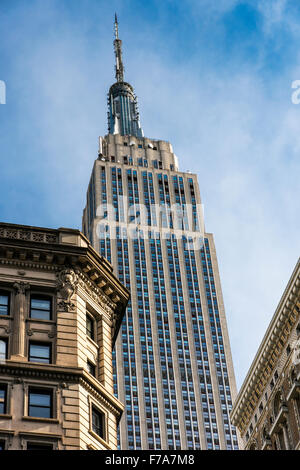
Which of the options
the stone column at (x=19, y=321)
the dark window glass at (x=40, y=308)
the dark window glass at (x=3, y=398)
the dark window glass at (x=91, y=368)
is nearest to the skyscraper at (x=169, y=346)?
the dark window glass at (x=91, y=368)

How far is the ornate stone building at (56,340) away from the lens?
143 feet

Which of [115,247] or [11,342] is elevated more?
[115,247]

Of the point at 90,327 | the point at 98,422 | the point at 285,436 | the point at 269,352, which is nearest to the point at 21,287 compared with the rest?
the point at 90,327

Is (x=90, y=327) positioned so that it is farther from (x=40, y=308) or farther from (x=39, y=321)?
(x=39, y=321)

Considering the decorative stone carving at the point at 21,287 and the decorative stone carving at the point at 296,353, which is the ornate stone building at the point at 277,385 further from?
the decorative stone carving at the point at 21,287

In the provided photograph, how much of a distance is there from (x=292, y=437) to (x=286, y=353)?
7731 mm

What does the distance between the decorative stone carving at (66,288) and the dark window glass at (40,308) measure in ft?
2.43

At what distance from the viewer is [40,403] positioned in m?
44.3

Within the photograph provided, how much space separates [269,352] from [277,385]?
3520 millimetres

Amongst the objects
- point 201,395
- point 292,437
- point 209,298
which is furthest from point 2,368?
point 209,298

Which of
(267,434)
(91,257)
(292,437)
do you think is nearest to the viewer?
(91,257)

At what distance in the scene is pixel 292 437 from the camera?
246 feet
